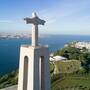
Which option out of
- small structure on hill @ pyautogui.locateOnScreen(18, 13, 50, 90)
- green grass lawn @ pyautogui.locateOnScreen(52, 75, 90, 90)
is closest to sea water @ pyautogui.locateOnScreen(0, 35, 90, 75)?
small structure on hill @ pyautogui.locateOnScreen(18, 13, 50, 90)

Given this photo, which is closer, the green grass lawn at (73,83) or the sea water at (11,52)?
the green grass lawn at (73,83)

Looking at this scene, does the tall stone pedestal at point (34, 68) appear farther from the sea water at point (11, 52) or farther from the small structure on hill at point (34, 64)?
Answer: the sea water at point (11, 52)

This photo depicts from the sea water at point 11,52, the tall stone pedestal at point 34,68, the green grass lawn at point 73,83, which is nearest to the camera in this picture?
the tall stone pedestal at point 34,68

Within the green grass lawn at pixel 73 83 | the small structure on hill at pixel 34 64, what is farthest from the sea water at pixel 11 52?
the green grass lawn at pixel 73 83

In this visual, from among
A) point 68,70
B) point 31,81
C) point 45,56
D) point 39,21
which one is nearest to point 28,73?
point 31,81

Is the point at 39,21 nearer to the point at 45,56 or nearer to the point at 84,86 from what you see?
the point at 45,56

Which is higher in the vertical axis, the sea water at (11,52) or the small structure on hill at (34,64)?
the small structure on hill at (34,64)

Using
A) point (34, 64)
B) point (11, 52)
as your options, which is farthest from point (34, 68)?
point (11, 52)

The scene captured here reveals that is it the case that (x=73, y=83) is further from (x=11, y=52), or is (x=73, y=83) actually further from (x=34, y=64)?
(x=11, y=52)

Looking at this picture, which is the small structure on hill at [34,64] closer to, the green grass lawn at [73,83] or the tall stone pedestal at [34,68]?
the tall stone pedestal at [34,68]

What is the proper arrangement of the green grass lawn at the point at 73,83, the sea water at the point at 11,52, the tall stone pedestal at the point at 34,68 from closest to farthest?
the tall stone pedestal at the point at 34,68 → the green grass lawn at the point at 73,83 → the sea water at the point at 11,52
